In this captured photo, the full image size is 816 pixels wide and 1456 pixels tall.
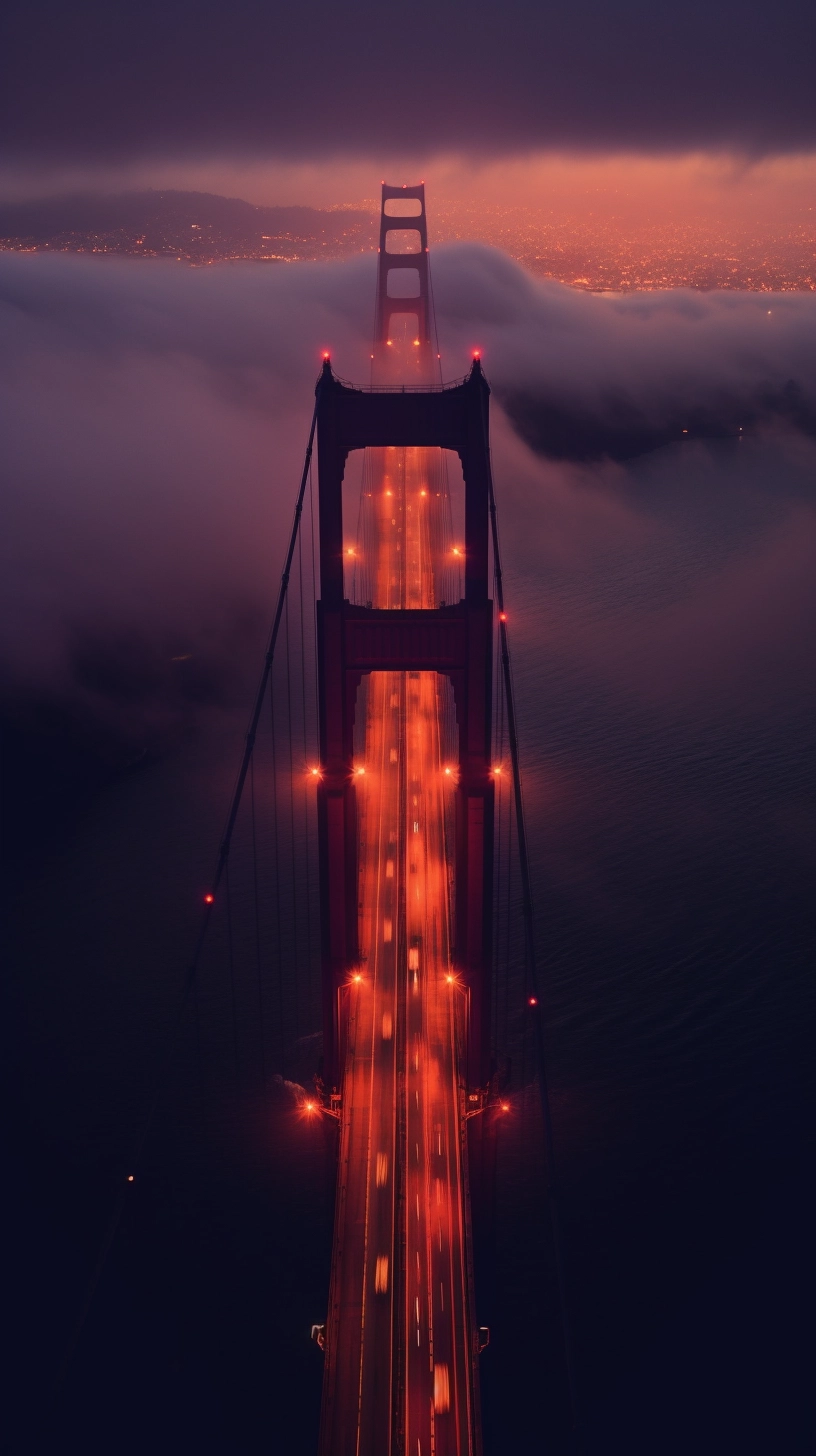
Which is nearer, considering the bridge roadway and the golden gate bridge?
the bridge roadway

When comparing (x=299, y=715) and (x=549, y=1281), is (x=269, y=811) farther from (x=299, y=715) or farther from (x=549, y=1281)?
(x=549, y=1281)

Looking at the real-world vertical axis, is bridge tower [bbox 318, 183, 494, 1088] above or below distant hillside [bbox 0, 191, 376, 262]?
below

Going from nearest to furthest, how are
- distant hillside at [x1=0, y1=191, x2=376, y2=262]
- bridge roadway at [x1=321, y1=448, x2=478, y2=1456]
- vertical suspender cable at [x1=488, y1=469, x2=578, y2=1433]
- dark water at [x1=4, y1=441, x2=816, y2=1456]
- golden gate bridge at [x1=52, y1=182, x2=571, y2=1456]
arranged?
vertical suspender cable at [x1=488, y1=469, x2=578, y2=1433] → bridge roadway at [x1=321, y1=448, x2=478, y2=1456] → golden gate bridge at [x1=52, y1=182, x2=571, y2=1456] → dark water at [x1=4, y1=441, x2=816, y2=1456] → distant hillside at [x1=0, y1=191, x2=376, y2=262]

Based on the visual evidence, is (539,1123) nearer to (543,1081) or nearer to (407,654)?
→ (543,1081)

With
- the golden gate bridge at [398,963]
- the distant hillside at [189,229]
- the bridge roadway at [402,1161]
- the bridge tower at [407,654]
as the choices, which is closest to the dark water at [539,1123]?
A: the golden gate bridge at [398,963]

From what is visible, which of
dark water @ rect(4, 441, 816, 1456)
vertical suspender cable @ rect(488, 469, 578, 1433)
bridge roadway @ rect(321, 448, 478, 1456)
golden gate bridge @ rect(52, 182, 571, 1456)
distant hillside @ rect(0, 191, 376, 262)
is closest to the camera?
vertical suspender cable @ rect(488, 469, 578, 1433)

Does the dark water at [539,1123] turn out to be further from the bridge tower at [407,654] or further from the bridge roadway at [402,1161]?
the bridge tower at [407,654]

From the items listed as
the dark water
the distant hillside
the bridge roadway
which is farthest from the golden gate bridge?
the distant hillside

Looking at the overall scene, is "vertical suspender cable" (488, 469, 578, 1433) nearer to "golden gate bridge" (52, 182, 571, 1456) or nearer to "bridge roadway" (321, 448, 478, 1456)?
"golden gate bridge" (52, 182, 571, 1456)
